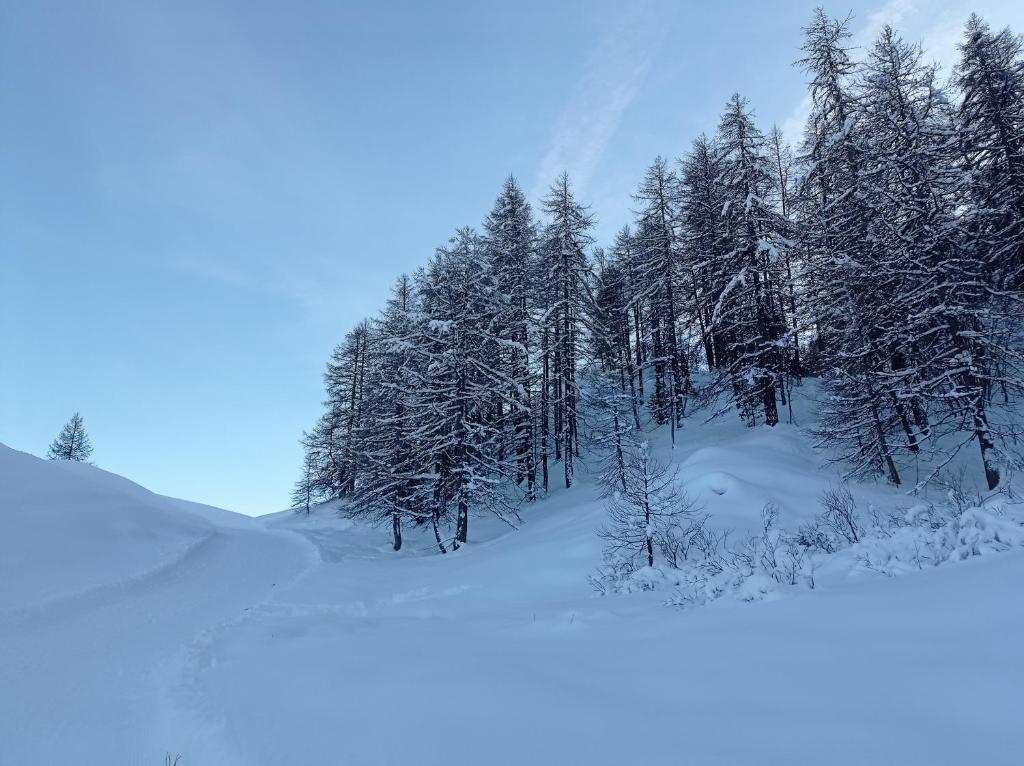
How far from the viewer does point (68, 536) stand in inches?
503

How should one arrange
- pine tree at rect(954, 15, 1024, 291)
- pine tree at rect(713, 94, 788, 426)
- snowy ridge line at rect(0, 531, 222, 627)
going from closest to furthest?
snowy ridge line at rect(0, 531, 222, 627), pine tree at rect(954, 15, 1024, 291), pine tree at rect(713, 94, 788, 426)

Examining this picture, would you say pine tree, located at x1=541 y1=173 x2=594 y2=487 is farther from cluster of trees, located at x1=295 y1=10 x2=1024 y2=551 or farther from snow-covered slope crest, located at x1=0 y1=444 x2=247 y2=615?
snow-covered slope crest, located at x1=0 y1=444 x2=247 y2=615

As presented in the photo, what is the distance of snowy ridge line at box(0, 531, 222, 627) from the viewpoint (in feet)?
28.5

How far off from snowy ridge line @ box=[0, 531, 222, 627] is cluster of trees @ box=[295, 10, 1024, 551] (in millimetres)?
9118

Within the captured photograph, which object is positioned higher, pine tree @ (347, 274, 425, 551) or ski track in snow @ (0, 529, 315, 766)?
pine tree @ (347, 274, 425, 551)

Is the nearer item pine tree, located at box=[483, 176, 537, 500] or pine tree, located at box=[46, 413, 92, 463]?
pine tree, located at box=[483, 176, 537, 500]

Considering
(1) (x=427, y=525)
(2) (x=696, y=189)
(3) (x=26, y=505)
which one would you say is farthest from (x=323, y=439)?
(2) (x=696, y=189)

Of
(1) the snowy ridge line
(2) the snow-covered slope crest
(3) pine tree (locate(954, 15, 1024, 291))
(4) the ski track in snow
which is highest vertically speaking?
(3) pine tree (locate(954, 15, 1024, 291))

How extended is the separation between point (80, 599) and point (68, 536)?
384 cm

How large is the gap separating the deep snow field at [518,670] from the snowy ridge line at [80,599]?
0.06m

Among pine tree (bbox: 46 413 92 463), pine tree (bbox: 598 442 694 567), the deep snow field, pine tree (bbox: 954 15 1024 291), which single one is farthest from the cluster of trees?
pine tree (bbox: 46 413 92 463)

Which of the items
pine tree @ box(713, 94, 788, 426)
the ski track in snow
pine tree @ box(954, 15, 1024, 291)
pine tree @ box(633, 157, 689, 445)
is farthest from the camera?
pine tree @ box(633, 157, 689, 445)

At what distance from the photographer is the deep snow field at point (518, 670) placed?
2779 mm

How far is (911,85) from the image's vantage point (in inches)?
696
